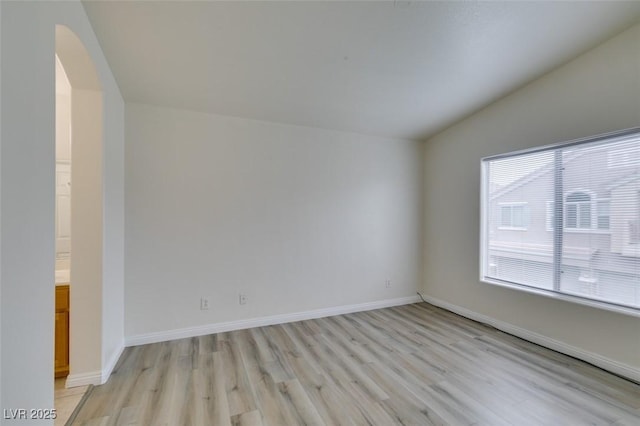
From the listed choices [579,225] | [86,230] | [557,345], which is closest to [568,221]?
[579,225]

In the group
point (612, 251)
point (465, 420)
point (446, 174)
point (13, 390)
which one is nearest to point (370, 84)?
point (446, 174)

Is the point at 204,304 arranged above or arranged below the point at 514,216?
below

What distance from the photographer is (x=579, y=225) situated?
8.71 ft

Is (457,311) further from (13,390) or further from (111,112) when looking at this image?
(111,112)

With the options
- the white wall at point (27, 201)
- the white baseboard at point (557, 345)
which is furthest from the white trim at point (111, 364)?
the white baseboard at point (557, 345)

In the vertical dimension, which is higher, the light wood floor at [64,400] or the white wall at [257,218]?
the white wall at [257,218]

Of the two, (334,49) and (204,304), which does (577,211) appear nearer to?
(334,49)

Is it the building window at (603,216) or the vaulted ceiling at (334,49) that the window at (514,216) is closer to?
the building window at (603,216)

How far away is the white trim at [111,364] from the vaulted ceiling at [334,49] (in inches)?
95.0

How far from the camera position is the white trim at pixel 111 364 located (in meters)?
2.13

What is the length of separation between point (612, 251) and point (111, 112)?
4.56 metres

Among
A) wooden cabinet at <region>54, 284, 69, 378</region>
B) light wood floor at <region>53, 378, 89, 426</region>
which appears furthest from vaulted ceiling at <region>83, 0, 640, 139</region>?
light wood floor at <region>53, 378, 89, 426</region>

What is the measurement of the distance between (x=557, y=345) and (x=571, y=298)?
496 mm

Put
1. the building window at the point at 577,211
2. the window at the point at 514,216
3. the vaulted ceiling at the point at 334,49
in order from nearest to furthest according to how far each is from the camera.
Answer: the vaulted ceiling at the point at 334,49, the building window at the point at 577,211, the window at the point at 514,216
